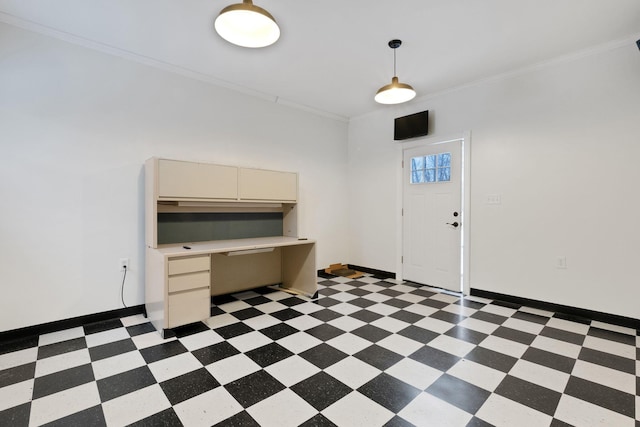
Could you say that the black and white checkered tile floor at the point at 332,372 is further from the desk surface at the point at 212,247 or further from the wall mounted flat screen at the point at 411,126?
the wall mounted flat screen at the point at 411,126

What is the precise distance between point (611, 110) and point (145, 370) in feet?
14.8

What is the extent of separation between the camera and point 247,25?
1.86 meters

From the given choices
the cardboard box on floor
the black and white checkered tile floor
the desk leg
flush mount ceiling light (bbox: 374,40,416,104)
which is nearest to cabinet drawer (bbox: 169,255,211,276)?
the black and white checkered tile floor

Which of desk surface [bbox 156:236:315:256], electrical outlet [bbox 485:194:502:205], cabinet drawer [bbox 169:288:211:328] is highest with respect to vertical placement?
electrical outlet [bbox 485:194:502:205]

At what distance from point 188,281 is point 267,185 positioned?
1427 millimetres

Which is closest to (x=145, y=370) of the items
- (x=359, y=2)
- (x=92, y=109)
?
(x=92, y=109)

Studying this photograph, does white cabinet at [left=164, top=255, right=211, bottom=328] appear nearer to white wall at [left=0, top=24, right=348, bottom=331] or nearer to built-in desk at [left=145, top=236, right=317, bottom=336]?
built-in desk at [left=145, top=236, right=317, bottom=336]

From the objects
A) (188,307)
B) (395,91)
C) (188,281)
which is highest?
(395,91)

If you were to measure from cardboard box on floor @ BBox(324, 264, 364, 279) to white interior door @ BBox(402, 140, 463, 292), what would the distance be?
2.48 feet

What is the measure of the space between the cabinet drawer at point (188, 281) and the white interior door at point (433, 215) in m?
2.90

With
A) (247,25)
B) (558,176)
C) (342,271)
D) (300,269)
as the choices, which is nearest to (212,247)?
(300,269)

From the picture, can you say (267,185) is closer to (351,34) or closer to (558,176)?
(351,34)

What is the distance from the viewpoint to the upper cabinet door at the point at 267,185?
3430mm

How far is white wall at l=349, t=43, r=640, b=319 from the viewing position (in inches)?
110
